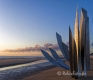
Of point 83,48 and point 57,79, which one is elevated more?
point 83,48

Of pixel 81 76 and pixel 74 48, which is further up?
pixel 74 48

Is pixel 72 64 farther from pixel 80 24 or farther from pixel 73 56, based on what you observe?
pixel 80 24

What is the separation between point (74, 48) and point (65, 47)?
6.14ft

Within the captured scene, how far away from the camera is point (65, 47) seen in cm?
1155

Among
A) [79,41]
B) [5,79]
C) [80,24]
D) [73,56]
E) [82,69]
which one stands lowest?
[5,79]

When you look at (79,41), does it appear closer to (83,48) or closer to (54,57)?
(83,48)

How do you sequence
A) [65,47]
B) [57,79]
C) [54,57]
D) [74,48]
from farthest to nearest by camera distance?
1. [54,57]
2. [65,47]
3. [57,79]
4. [74,48]

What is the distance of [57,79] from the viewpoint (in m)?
10.4

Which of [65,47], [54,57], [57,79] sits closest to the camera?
[57,79]

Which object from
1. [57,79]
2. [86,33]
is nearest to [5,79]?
[57,79]

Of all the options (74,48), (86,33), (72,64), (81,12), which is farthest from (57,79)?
(81,12)

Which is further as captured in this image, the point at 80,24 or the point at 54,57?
the point at 54,57

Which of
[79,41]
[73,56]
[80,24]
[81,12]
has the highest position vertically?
[81,12]

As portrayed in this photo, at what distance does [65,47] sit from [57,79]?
2.42m
